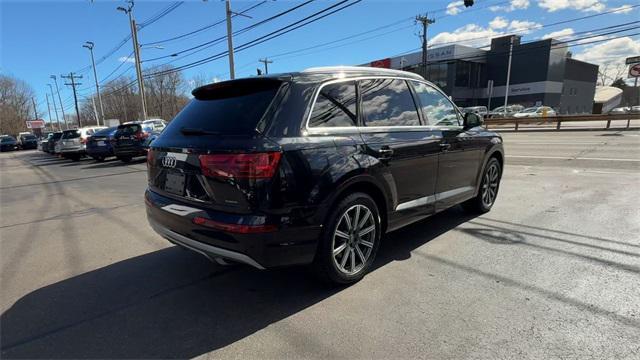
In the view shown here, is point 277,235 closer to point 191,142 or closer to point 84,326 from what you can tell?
point 191,142

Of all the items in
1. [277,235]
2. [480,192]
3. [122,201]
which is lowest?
[122,201]

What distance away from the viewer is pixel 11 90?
86.4 metres

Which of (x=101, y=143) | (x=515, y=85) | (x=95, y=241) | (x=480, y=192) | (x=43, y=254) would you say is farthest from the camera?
(x=515, y=85)

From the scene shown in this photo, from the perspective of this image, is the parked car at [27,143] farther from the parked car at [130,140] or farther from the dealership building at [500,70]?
the dealership building at [500,70]

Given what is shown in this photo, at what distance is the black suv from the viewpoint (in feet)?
8.55

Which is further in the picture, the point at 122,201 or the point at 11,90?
the point at 11,90

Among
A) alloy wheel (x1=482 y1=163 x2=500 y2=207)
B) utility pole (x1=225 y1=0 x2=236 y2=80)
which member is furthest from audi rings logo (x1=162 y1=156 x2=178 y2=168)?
utility pole (x1=225 y1=0 x2=236 y2=80)

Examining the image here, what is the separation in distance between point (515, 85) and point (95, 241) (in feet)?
197

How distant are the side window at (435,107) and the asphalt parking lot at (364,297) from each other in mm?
1392

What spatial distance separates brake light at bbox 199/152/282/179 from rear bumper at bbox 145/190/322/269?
0.30 meters

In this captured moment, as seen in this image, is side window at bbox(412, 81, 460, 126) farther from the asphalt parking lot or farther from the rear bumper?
the rear bumper

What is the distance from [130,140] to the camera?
47.1 ft

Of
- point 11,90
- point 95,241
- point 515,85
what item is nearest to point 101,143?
point 95,241

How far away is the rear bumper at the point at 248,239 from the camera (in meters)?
2.59
